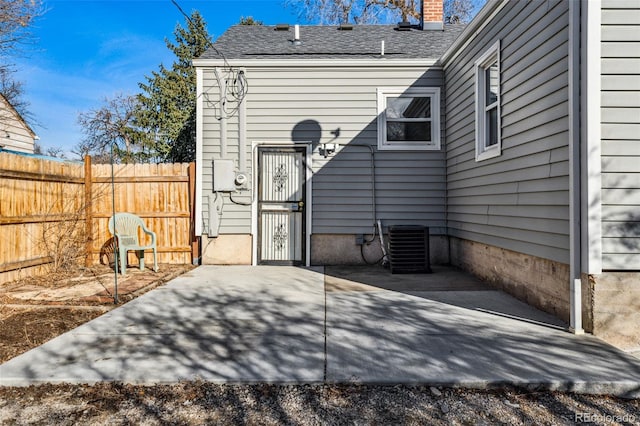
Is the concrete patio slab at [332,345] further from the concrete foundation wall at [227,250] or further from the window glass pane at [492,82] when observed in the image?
the window glass pane at [492,82]

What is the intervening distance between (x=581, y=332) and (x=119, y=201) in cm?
688

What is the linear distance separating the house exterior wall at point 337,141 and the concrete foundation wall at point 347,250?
0.32 ft

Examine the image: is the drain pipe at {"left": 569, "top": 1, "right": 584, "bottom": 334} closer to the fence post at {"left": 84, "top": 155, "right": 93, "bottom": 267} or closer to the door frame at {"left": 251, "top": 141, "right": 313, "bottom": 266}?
the door frame at {"left": 251, "top": 141, "right": 313, "bottom": 266}

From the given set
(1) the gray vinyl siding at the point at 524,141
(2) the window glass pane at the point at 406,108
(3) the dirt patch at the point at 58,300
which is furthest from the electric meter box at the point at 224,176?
(1) the gray vinyl siding at the point at 524,141

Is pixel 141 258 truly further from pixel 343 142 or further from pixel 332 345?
pixel 332 345

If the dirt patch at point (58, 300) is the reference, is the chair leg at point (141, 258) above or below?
above

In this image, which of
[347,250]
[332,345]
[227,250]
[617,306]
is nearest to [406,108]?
[347,250]

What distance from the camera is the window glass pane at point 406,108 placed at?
657 centimetres

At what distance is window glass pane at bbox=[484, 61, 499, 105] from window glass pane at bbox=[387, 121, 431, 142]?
150 cm

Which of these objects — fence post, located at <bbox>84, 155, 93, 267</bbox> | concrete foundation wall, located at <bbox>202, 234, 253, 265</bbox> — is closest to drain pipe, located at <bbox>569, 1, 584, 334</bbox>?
concrete foundation wall, located at <bbox>202, 234, 253, 265</bbox>

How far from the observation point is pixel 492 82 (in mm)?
5039

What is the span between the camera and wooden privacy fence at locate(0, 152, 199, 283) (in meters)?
5.01

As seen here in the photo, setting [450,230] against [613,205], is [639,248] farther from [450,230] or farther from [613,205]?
[450,230]

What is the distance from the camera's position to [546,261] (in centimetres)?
353
